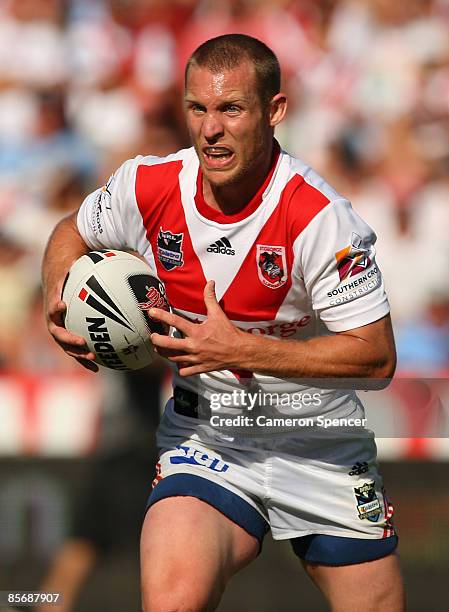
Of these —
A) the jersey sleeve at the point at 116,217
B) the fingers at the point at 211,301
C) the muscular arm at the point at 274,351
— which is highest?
the jersey sleeve at the point at 116,217

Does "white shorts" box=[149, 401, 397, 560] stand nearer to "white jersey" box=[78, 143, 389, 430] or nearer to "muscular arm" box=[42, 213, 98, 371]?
"white jersey" box=[78, 143, 389, 430]

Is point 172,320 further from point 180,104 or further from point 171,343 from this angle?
point 180,104

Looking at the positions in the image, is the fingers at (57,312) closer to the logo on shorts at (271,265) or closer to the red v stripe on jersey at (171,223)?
the red v stripe on jersey at (171,223)

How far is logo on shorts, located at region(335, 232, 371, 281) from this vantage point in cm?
388

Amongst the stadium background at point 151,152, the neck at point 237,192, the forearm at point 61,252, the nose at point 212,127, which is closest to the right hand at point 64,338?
the forearm at point 61,252

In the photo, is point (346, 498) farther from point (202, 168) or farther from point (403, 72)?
point (403, 72)

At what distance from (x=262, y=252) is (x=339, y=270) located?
321 mm

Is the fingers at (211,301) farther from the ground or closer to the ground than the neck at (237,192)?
closer to the ground

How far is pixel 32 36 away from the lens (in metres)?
8.52

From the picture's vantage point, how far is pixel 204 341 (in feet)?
11.9

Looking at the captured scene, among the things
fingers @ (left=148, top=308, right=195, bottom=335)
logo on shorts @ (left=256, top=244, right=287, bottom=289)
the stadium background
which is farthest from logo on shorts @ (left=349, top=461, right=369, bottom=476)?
the stadium background

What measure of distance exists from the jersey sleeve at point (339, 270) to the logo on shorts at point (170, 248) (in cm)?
55

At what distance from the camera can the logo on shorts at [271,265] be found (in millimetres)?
3966

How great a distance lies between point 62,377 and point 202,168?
3.88 meters
